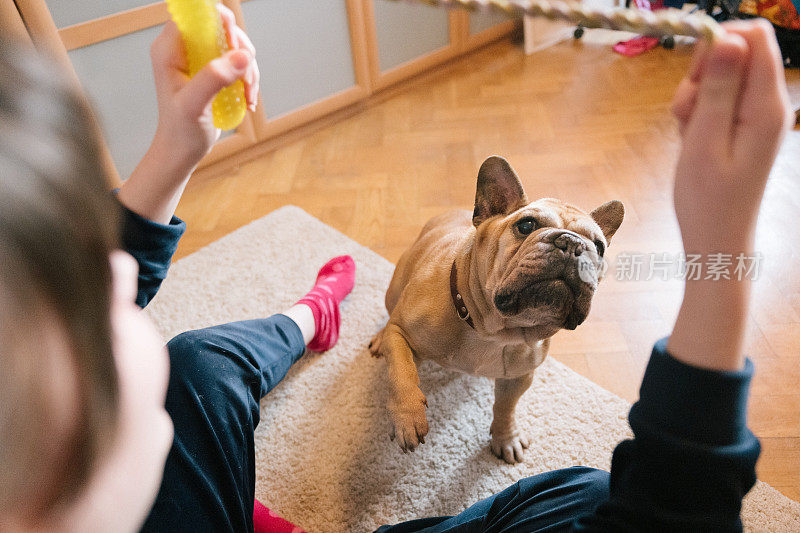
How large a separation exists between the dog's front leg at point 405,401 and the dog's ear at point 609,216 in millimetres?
432

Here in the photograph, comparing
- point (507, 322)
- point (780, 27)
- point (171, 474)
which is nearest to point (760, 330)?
point (507, 322)

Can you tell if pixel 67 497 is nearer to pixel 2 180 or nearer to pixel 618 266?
pixel 2 180

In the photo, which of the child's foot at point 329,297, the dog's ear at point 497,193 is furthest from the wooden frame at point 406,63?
the dog's ear at point 497,193

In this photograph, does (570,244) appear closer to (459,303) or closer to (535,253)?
(535,253)

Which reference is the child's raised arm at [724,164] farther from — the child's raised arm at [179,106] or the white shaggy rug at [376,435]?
the white shaggy rug at [376,435]

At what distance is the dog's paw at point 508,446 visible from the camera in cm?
112

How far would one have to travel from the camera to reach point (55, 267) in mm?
262

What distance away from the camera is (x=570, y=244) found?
813 millimetres

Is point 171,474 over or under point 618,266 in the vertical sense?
over

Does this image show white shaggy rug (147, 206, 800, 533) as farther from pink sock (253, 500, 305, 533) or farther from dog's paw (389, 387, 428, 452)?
dog's paw (389, 387, 428, 452)

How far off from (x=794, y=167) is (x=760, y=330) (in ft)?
3.12

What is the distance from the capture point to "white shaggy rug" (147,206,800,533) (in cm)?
107

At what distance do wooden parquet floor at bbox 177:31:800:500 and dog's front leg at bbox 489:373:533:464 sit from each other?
301 millimetres

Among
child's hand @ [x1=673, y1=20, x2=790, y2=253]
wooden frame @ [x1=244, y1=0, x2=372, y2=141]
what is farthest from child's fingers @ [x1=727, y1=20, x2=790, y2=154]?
wooden frame @ [x1=244, y1=0, x2=372, y2=141]
